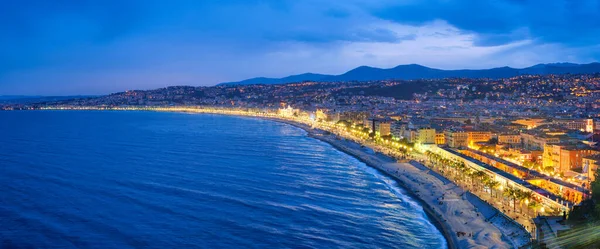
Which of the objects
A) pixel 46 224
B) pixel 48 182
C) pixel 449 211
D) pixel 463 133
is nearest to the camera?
pixel 46 224

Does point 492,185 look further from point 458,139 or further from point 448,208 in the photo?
point 458,139

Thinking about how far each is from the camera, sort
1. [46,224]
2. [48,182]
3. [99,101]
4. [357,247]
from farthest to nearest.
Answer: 1. [99,101]
2. [48,182]
3. [46,224]
4. [357,247]

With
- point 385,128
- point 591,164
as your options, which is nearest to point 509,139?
point 385,128

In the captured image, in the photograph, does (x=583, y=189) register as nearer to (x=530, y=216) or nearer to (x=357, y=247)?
(x=530, y=216)

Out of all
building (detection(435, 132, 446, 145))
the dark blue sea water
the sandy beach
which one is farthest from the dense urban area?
the dark blue sea water

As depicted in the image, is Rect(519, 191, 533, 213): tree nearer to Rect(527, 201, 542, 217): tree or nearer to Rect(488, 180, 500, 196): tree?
Rect(527, 201, 542, 217): tree

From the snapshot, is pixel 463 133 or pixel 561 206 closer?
pixel 561 206

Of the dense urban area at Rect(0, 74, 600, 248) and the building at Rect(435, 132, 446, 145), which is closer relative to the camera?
the dense urban area at Rect(0, 74, 600, 248)

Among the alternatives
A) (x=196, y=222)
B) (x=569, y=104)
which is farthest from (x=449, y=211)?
(x=569, y=104)

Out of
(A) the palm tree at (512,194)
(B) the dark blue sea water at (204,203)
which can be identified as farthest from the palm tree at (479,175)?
→ (B) the dark blue sea water at (204,203)

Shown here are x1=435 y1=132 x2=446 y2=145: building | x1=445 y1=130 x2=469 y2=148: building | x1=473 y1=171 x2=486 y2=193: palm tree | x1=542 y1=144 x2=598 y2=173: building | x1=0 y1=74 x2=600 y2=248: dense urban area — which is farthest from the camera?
x1=435 y1=132 x2=446 y2=145: building
